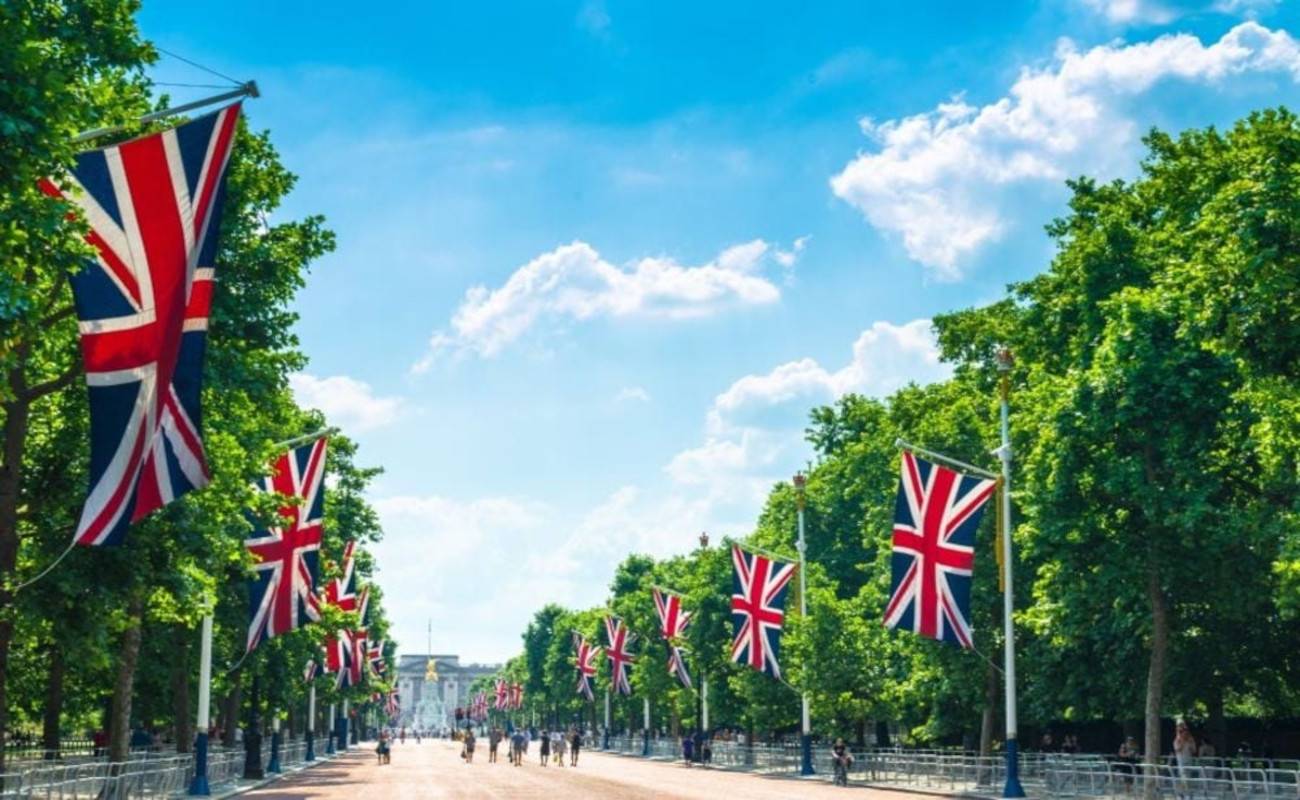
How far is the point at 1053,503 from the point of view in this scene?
125 feet

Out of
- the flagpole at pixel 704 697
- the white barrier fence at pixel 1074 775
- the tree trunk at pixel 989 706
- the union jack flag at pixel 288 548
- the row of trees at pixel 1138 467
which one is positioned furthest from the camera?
the flagpole at pixel 704 697

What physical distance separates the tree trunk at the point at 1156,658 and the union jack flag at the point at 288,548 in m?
21.6

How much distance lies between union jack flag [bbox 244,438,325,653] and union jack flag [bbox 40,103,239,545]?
1884 centimetres

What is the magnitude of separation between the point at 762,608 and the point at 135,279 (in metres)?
40.7

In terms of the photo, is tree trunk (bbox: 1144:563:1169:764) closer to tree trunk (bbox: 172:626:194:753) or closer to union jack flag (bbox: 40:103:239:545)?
tree trunk (bbox: 172:626:194:753)

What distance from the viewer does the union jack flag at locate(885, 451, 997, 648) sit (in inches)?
1436

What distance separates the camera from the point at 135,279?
648 inches

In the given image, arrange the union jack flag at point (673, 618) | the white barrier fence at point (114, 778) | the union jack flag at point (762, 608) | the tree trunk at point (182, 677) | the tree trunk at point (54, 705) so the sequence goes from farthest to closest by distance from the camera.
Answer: the union jack flag at point (673, 618) → the union jack flag at point (762, 608) → the tree trunk at point (54, 705) → the tree trunk at point (182, 677) → the white barrier fence at point (114, 778)

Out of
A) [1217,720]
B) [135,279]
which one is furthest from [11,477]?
[1217,720]

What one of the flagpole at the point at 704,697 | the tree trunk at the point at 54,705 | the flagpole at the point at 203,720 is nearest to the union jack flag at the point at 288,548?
the flagpole at the point at 203,720

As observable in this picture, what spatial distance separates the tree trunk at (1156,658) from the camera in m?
37.3

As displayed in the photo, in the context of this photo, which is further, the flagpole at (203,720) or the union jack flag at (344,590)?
the union jack flag at (344,590)

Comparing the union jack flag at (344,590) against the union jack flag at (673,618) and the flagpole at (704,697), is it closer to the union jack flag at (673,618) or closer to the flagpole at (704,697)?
the union jack flag at (673,618)

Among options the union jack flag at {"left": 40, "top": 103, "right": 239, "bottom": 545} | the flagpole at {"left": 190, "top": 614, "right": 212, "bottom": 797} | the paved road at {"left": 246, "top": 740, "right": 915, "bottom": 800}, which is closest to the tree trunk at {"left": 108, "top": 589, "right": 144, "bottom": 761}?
the flagpole at {"left": 190, "top": 614, "right": 212, "bottom": 797}
